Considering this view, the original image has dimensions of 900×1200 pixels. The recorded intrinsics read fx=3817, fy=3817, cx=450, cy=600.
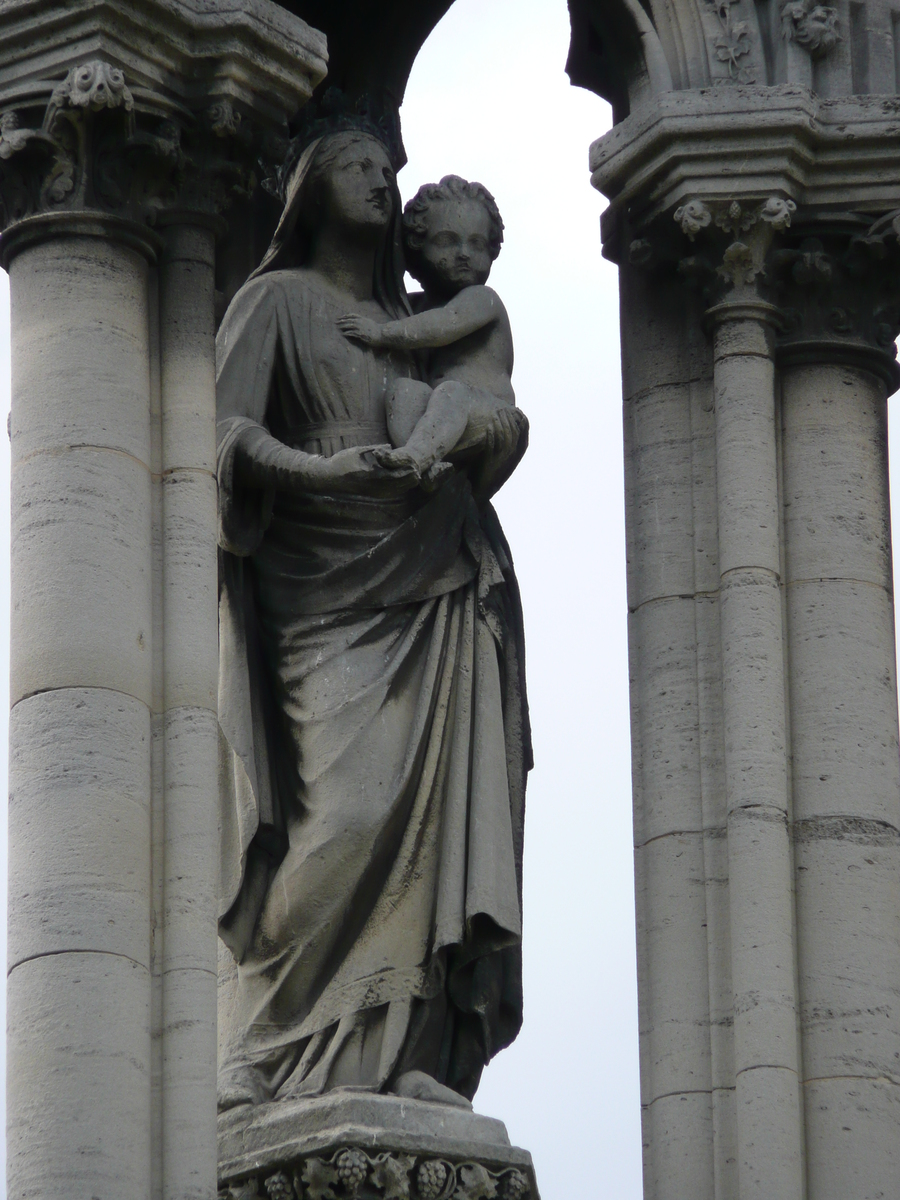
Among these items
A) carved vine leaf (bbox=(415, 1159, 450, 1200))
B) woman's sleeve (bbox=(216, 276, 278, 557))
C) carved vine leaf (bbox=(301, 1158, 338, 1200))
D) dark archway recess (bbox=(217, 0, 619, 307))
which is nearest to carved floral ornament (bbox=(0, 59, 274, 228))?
woman's sleeve (bbox=(216, 276, 278, 557))

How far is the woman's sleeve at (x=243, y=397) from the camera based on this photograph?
1344cm

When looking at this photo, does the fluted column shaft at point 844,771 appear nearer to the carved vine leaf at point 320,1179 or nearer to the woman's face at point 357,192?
the woman's face at point 357,192

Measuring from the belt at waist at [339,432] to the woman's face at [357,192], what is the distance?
83 centimetres

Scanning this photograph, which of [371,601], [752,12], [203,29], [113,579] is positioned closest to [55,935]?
[113,579]

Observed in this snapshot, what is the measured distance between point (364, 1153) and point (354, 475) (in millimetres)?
2424

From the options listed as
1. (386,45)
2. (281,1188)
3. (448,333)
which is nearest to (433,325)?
(448,333)

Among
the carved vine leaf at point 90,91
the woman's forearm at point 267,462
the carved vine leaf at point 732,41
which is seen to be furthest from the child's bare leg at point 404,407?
the carved vine leaf at point 732,41

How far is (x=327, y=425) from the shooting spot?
45.3 ft

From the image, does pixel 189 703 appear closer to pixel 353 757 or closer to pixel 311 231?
pixel 353 757

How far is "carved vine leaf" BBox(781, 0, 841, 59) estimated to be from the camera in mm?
14516

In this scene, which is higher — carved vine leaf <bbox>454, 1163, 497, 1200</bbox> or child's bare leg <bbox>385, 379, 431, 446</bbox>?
child's bare leg <bbox>385, 379, 431, 446</bbox>

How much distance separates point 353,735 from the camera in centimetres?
1334

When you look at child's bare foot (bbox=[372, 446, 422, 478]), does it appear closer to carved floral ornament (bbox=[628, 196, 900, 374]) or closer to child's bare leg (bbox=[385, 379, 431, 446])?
child's bare leg (bbox=[385, 379, 431, 446])

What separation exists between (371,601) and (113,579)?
1471mm
